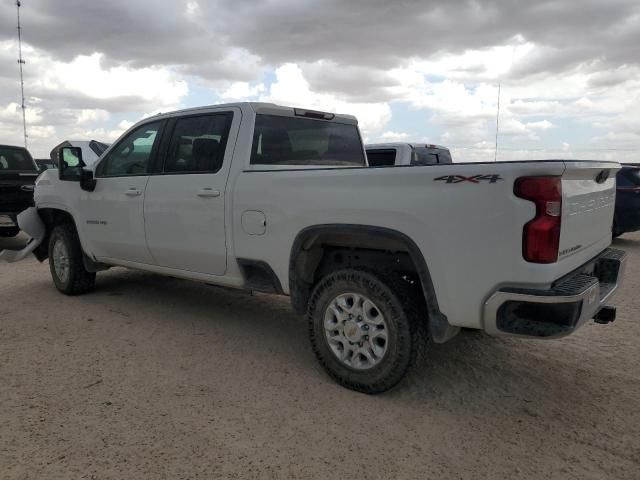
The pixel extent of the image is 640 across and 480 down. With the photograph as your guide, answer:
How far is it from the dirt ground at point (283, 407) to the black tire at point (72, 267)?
82cm

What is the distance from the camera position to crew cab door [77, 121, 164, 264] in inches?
195

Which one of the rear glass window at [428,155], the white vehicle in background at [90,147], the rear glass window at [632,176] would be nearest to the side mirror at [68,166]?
the rear glass window at [428,155]

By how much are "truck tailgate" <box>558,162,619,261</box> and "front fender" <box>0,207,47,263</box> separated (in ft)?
19.2

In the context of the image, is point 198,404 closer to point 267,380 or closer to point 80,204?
point 267,380

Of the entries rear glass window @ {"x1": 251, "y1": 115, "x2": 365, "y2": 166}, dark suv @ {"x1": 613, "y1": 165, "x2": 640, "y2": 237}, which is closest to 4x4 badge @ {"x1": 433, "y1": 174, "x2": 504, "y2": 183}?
rear glass window @ {"x1": 251, "y1": 115, "x2": 365, "y2": 166}

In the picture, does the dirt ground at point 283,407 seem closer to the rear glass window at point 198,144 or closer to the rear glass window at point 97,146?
the rear glass window at point 198,144

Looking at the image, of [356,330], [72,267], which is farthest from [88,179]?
[356,330]

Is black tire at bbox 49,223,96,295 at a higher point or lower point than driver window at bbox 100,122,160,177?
lower

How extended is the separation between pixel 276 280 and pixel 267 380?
0.73 metres

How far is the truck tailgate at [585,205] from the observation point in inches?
110

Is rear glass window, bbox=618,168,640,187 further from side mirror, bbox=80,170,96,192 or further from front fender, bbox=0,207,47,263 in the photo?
front fender, bbox=0,207,47,263

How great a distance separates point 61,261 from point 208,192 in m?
2.86

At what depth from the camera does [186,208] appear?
14.5ft

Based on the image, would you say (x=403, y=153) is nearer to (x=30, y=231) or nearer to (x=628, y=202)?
(x=628, y=202)
